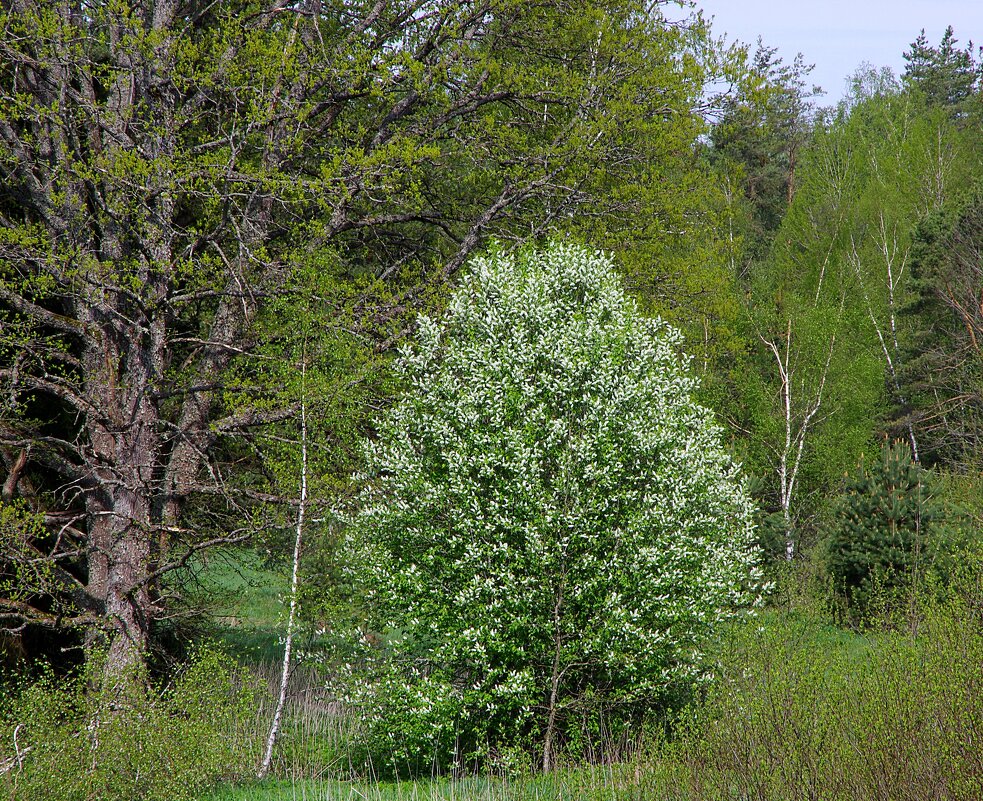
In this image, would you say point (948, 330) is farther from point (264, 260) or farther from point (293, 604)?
point (293, 604)

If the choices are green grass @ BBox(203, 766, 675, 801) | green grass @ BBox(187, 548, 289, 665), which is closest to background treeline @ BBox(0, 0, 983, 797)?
green grass @ BBox(187, 548, 289, 665)

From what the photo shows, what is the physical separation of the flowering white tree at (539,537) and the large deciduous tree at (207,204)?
1.89m

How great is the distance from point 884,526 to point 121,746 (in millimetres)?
12825

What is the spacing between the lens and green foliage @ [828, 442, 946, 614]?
612 inches

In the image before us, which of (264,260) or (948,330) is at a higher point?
(948,330)

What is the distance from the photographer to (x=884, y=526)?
52.0 feet

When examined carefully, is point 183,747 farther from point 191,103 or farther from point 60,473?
point 191,103


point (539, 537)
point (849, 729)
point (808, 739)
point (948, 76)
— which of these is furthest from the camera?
point (948, 76)

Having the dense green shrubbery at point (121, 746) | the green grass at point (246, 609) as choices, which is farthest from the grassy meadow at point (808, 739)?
the green grass at point (246, 609)

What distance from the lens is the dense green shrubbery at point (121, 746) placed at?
841cm

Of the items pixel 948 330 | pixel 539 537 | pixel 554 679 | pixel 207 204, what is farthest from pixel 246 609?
pixel 948 330

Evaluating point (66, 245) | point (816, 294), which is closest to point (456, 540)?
point (66, 245)

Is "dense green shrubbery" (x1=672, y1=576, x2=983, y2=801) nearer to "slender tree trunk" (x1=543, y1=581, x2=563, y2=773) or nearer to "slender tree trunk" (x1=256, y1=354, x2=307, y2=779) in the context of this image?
"slender tree trunk" (x1=543, y1=581, x2=563, y2=773)

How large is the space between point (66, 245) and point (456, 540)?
7.07 m
